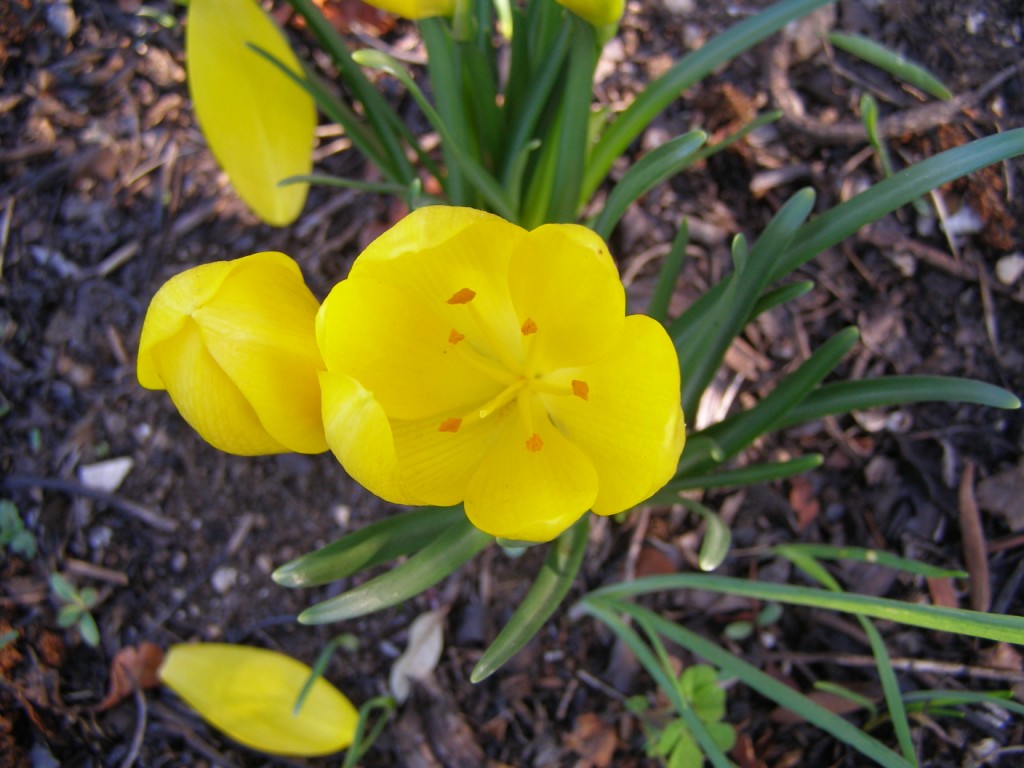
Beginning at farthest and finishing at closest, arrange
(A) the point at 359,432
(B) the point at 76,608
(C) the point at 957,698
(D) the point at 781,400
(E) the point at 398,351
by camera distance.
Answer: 1. (B) the point at 76,608
2. (C) the point at 957,698
3. (D) the point at 781,400
4. (E) the point at 398,351
5. (A) the point at 359,432

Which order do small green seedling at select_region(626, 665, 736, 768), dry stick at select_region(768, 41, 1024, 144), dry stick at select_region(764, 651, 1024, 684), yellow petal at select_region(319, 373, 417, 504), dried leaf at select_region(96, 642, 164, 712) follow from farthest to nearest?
dry stick at select_region(768, 41, 1024, 144)
dried leaf at select_region(96, 642, 164, 712)
dry stick at select_region(764, 651, 1024, 684)
small green seedling at select_region(626, 665, 736, 768)
yellow petal at select_region(319, 373, 417, 504)

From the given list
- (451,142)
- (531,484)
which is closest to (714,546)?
(531,484)

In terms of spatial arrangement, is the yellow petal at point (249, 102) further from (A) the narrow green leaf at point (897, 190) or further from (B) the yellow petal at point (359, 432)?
(A) the narrow green leaf at point (897, 190)

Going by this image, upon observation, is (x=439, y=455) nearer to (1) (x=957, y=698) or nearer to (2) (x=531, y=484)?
(2) (x=531, y=484)

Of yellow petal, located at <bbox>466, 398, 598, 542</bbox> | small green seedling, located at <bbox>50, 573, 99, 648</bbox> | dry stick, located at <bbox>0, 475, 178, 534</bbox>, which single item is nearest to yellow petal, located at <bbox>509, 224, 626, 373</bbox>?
yellow petal, located at <bbox>466, 398, 598, 542</bbox>

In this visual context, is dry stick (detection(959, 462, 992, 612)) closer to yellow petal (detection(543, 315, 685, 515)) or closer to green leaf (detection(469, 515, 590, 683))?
green leaf (detection(469, 515, 590, 683))

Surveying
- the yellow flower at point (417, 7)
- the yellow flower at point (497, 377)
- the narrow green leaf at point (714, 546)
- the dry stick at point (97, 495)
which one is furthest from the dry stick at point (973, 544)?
the dry stick at point (97, 495)
